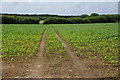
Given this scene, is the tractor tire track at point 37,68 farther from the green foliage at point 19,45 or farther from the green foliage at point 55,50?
the green foliage at point 19,45

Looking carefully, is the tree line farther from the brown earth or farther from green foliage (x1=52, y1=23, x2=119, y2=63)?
the brown earth

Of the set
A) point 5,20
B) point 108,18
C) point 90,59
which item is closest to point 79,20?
point 108,18

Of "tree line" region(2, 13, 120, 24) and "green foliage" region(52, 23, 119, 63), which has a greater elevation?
"green foliage" region(52, 23, 119, 63)

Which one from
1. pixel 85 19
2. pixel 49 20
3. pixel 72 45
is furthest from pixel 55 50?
pixel 85 19

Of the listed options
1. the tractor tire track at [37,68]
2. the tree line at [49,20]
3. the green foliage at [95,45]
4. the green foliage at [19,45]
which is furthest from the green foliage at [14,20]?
the tractor tire track at [37,68]

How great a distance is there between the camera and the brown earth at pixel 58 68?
700cm

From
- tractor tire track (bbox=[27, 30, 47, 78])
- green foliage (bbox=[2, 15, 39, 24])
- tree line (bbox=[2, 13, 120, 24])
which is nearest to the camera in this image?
tractor tire track (bbox=[27, 30, 47, 78])

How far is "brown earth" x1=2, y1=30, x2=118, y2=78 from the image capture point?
7.00 m

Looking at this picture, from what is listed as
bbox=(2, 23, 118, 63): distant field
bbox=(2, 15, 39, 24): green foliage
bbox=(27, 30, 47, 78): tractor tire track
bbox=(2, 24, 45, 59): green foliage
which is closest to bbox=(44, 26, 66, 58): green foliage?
bbox=(2, 23, 118, 63): distant field

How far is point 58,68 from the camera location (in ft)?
26.1

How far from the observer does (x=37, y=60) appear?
9.43 metres

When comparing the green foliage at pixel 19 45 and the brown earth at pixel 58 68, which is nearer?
the brown earth at pixel 58 68

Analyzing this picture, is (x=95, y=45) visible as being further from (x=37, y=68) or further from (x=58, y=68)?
(x=37, y=68)

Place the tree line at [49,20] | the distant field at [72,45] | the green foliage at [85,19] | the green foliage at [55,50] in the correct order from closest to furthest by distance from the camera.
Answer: the green foliage at [55,50], the distant field at [72,45], the tree line at [49,20], the green foliage at [85,19]
